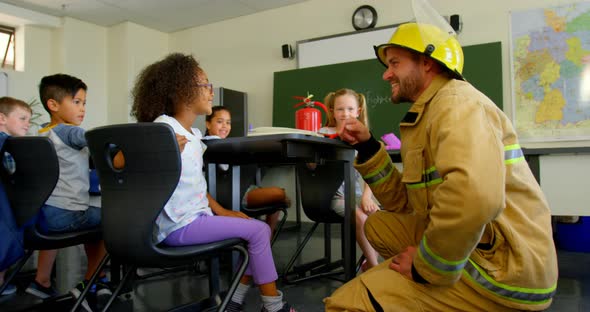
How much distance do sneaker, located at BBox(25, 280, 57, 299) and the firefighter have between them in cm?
174

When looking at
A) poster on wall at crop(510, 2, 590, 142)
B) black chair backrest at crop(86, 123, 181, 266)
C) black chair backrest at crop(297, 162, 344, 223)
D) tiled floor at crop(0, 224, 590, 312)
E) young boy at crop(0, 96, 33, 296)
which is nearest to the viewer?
black chair backrest at crop(86, 123, 181, 266)

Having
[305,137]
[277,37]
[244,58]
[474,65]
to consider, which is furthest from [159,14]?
[305,137]

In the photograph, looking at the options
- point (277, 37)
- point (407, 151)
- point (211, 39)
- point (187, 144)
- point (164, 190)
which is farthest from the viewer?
point (211, 39)

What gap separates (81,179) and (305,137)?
1.25 meters

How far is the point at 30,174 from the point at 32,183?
0.04 meters

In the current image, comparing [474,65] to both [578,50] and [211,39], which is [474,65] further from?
[211,39]

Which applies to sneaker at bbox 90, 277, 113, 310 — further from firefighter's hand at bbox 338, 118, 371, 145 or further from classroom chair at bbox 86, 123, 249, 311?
firefighter's hand at bbox 338, 118, 371, 145

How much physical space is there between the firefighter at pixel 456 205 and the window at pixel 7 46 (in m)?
6.26

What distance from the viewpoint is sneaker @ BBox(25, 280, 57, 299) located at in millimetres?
2136

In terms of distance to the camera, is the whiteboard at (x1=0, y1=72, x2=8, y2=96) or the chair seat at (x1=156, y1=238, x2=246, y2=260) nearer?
the chair seat at (x1=156, y1=238, x2=246, y2=260)

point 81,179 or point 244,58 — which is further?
point 244,58

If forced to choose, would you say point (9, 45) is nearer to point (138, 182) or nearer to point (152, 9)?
point (152, 9)

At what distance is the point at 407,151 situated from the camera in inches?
44.9

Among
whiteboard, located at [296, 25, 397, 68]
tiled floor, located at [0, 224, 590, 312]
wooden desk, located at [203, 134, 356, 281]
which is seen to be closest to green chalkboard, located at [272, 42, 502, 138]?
whiteboard, located at [296, 25, 397, 68]
